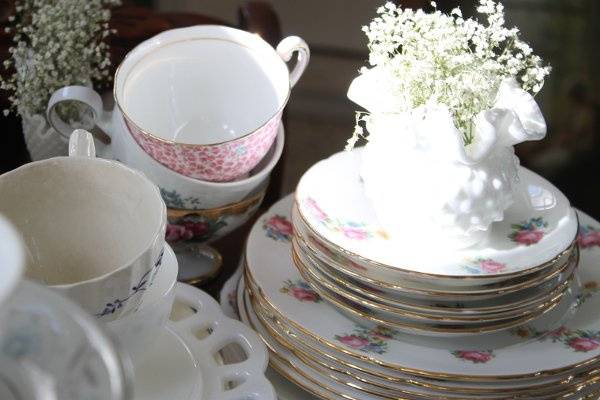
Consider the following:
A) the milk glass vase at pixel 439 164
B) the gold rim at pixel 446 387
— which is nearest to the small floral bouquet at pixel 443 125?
the milk glass vase at pixel 439 164

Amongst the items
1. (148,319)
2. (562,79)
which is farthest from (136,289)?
(562,79)

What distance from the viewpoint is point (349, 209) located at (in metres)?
0.71

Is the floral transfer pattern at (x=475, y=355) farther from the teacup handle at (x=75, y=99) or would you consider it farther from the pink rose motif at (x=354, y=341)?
the teacup handle at (x=75, y=99)

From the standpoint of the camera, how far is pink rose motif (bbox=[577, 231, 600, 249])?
0.81 m

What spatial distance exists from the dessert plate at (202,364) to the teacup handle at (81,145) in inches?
5.4

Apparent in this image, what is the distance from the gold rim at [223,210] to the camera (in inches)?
30.3

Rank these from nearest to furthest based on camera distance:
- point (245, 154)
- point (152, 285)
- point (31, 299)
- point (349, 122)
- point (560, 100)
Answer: point (31, 299)
point (152, 285)
point (245, 154)
point (560, 100)
point (349, 122)

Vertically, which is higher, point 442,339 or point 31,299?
point 31,299

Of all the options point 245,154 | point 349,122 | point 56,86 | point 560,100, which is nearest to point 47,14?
point 56,86

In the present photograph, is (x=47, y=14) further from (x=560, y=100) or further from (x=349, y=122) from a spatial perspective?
(x=349, y=122)

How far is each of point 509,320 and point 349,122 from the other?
4.02ft

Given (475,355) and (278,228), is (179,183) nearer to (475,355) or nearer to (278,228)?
(278,228)

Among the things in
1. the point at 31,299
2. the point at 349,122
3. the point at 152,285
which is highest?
the point at 31,299

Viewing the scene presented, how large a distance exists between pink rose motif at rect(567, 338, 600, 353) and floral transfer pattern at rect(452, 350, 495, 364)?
0.06m
